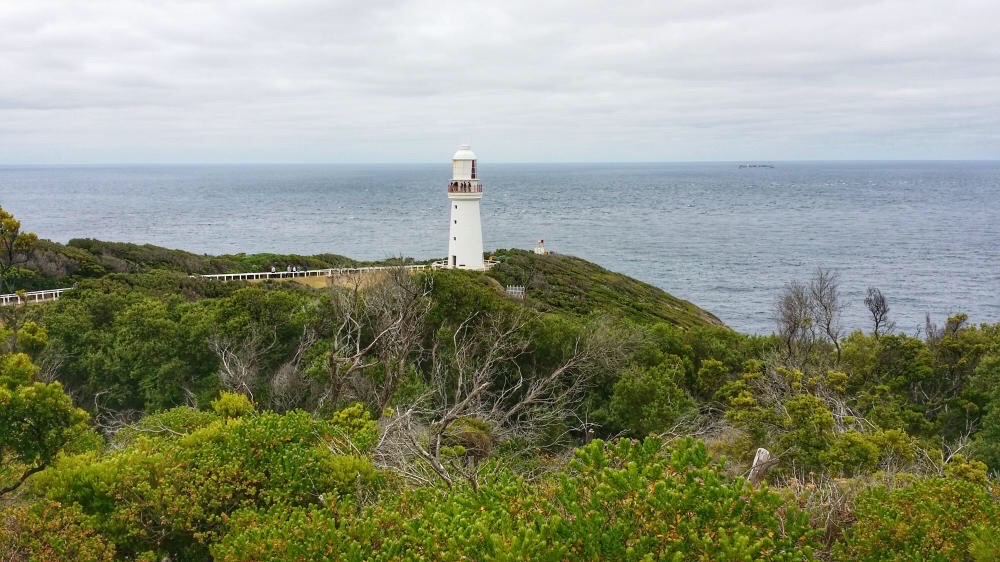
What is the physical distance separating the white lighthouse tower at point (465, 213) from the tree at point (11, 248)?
823 inches

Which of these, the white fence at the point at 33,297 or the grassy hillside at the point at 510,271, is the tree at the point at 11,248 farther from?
the white fence at the point at 33,297

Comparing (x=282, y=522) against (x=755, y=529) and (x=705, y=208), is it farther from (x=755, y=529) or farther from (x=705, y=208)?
(x=705, y=208)

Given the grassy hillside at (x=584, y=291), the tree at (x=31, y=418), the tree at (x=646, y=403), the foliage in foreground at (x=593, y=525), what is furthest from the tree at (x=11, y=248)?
the foliage in foreground at (x=593, y=525)

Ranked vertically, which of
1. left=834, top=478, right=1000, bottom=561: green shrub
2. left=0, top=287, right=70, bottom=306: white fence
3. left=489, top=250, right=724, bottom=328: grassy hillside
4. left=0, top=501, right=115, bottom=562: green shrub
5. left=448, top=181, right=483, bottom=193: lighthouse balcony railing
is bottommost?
left=489, top=250, right=724, bottom=328: grassy hillside

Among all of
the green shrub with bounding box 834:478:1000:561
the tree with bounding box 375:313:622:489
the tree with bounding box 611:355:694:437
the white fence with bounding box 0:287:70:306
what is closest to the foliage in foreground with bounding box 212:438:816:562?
the green shrub with bounding box 834:478:1000:561

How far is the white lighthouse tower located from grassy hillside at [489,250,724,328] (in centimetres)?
176

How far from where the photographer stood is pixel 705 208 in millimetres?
123000

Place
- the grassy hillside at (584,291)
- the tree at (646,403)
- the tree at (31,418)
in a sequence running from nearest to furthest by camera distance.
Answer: the tree at (31,418) → the tree at (646,403) → the grassy hillside at (584,291)

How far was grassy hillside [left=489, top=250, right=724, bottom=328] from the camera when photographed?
35125 millimetres

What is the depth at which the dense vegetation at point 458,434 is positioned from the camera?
6945 millimetres

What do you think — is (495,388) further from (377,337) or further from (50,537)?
(50,537)

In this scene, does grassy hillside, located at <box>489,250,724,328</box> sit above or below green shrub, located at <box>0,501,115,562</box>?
below

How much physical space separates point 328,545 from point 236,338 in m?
14.9

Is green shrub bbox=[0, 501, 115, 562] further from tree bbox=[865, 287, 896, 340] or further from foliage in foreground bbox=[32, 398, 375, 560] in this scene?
tree bbox=[865, 287, 896, 340]
